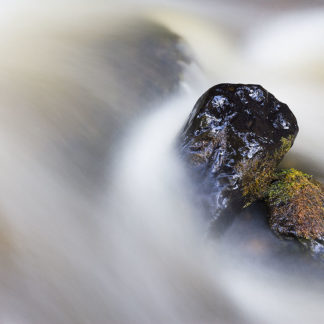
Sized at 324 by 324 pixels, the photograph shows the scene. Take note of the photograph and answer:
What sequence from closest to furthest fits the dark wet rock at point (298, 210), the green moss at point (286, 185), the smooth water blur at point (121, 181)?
the smooth water blur at point (121, 181), the dark wet rock at point (298, 210), the green moss at point (286, 185)

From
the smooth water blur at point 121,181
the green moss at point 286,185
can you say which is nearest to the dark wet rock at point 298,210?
the green moss at point 286,185

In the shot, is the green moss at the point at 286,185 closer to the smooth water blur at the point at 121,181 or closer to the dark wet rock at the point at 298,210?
the dark wet rock at the point at 298,210

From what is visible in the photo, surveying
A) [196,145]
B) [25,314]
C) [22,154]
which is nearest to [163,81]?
[196,145]

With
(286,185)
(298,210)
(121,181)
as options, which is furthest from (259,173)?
(121,181)

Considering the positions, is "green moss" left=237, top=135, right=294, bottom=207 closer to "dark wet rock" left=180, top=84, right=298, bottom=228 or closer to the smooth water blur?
"dark wet rock" left=180, top=84, right=298, bottom=228

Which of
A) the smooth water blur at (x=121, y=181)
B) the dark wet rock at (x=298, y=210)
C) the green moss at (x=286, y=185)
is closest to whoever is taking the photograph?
the smooth water blur at (x=121, y=181)

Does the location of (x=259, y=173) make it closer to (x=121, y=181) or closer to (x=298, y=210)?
(x=298, y=210)

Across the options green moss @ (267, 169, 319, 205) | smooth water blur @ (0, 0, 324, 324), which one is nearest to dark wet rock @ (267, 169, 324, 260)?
green moss @ (267, 169, 319, 205)

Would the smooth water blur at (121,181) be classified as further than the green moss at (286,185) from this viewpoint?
No
